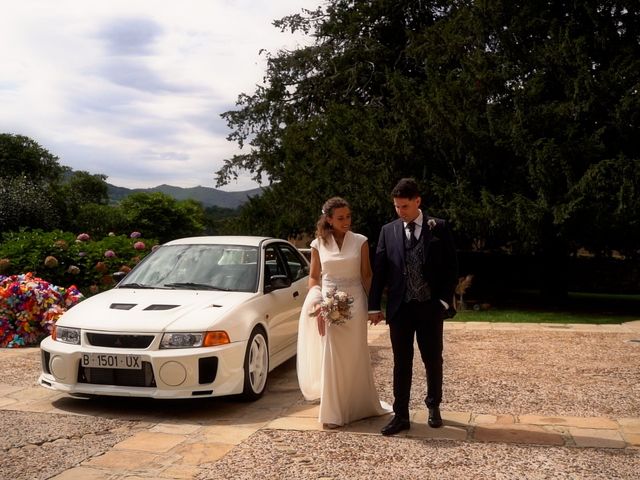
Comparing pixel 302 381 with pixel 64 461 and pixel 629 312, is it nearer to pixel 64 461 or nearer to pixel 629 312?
pixel 64 461

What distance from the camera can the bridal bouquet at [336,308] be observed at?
5.52 metres

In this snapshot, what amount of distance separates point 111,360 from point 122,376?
17cm

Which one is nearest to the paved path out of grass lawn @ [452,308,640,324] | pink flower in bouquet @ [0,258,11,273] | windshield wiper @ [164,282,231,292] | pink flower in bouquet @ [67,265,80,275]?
windshield wiper @ [164,282,231,292]

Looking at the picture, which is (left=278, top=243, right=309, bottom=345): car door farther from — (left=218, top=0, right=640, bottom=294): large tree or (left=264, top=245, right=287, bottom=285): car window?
(left=218, top=0, right=640, bottom=294): large tree

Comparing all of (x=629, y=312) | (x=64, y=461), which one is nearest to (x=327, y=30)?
(x=629, y=312)

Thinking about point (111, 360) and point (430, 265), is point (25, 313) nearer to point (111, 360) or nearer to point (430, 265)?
point (111, 360)

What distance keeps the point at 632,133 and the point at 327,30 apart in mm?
12659

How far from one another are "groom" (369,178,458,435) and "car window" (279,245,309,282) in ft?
9.36

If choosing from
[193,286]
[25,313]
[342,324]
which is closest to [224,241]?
[193,286]

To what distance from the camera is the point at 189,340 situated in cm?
592

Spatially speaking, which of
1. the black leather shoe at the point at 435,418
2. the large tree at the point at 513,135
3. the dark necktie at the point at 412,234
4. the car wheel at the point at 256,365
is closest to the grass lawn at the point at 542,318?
the large tree at the point at 513,135

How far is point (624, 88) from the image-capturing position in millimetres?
15570

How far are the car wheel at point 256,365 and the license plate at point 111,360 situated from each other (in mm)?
989

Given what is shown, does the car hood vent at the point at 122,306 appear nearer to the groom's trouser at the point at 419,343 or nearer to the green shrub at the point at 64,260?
the groom's trouser at the point at 419,343
